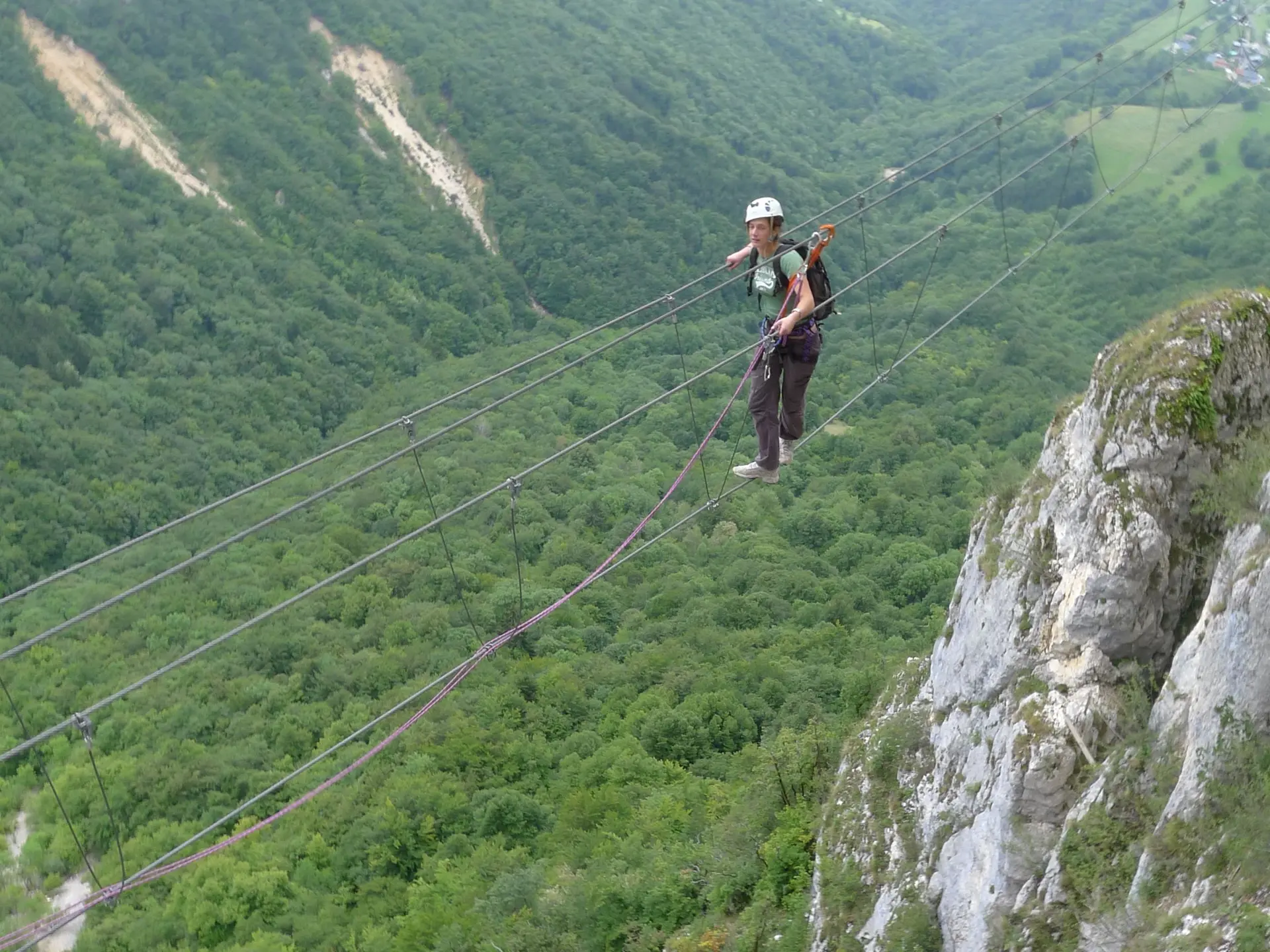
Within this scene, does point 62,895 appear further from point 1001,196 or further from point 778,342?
point 1001,196

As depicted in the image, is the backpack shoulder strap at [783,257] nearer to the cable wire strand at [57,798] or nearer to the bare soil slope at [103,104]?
the cable wire strand at [57,798]

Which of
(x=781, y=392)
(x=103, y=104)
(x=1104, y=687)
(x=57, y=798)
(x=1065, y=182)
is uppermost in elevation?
(x=103, y=104)

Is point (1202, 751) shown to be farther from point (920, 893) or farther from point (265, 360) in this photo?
point (265, 360)

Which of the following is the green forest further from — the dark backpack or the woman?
the dark backpack

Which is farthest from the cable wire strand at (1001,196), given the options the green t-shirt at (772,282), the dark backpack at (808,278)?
the green t-shirt at (772,282)

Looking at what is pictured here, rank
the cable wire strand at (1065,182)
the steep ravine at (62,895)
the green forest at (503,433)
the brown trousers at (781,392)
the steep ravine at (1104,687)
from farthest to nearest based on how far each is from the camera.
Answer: the steep ravine at (62,895)
the green forest at (503,433)
the cable wire strand at (1065,182)
the brown trousers at (781,392)
the steep ravine at (1104,687)

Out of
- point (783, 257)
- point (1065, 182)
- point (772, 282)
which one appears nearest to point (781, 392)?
point (772, 282)
